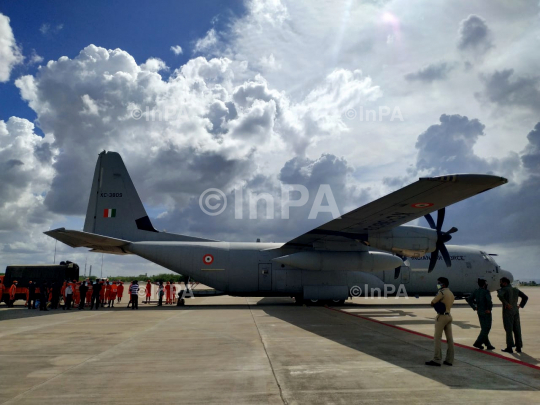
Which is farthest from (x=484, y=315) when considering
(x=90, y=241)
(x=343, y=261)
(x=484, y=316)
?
(x=90, y=241)

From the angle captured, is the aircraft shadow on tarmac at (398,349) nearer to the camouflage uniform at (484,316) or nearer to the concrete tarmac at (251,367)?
the concrete tarmac at (251,367)

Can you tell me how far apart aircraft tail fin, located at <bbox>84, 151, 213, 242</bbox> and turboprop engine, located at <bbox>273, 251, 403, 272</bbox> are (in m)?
6.44

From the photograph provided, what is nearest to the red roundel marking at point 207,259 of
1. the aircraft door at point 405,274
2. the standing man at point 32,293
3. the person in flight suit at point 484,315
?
the standing man at point 32,293

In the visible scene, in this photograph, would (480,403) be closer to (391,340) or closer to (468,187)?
(391,340)

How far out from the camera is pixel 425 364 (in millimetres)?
7797

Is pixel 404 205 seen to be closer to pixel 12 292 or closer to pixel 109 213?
pixel 109 213

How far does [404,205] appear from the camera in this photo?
14.5 m

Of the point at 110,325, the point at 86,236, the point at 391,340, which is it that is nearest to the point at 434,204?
the point at 391,340

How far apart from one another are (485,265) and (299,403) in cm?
2202

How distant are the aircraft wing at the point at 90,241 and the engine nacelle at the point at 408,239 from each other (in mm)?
12944

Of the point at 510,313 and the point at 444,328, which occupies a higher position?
the point at 510,313

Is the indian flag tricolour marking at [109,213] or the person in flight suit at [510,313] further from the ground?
the indian flag tricolour marking at [109,213]

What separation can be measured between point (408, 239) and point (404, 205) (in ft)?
14.4

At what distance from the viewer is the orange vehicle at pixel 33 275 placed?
2330cm
